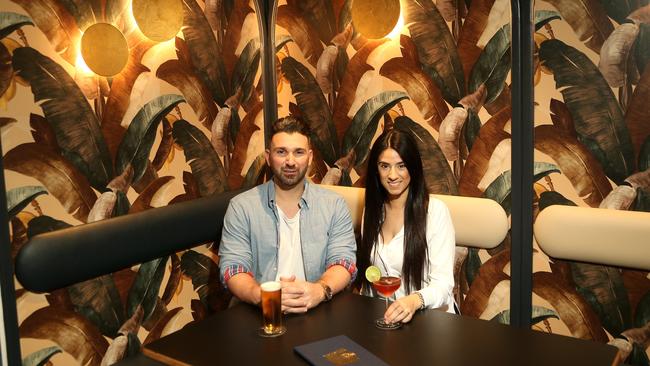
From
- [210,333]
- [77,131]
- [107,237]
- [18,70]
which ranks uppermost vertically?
[18,70]

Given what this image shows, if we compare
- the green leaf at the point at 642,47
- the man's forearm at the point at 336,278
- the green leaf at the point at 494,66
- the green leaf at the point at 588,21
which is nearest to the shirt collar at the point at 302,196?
the man's forearm at the point at 336,278

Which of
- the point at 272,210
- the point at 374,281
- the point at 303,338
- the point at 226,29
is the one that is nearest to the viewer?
the point at 303,338

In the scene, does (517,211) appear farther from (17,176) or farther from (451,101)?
(17,176)

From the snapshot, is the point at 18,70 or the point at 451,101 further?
the point at 451,101

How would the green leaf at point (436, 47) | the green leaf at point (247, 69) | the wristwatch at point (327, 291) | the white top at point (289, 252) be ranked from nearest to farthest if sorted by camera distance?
the wristwatch at point (327, 291)
the white top at point (289, 252)
the green leaf at point (436, 47)
the green leaf at point (247, 69)

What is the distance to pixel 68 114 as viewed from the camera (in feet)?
8.58

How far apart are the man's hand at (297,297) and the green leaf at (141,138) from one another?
46.3 inches

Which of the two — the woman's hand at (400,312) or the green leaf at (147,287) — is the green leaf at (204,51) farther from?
the woman's hand at (400,312)

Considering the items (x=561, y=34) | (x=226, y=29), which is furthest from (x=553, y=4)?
(x=226, y=29)

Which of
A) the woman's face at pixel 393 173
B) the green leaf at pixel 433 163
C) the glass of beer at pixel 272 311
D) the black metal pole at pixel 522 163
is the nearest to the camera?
the glass of beer at pixel 272 311

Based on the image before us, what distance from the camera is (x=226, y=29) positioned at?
132 inches

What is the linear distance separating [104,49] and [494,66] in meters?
1.88

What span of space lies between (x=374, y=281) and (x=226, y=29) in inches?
74.6

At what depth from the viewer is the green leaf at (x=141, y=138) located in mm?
2875
